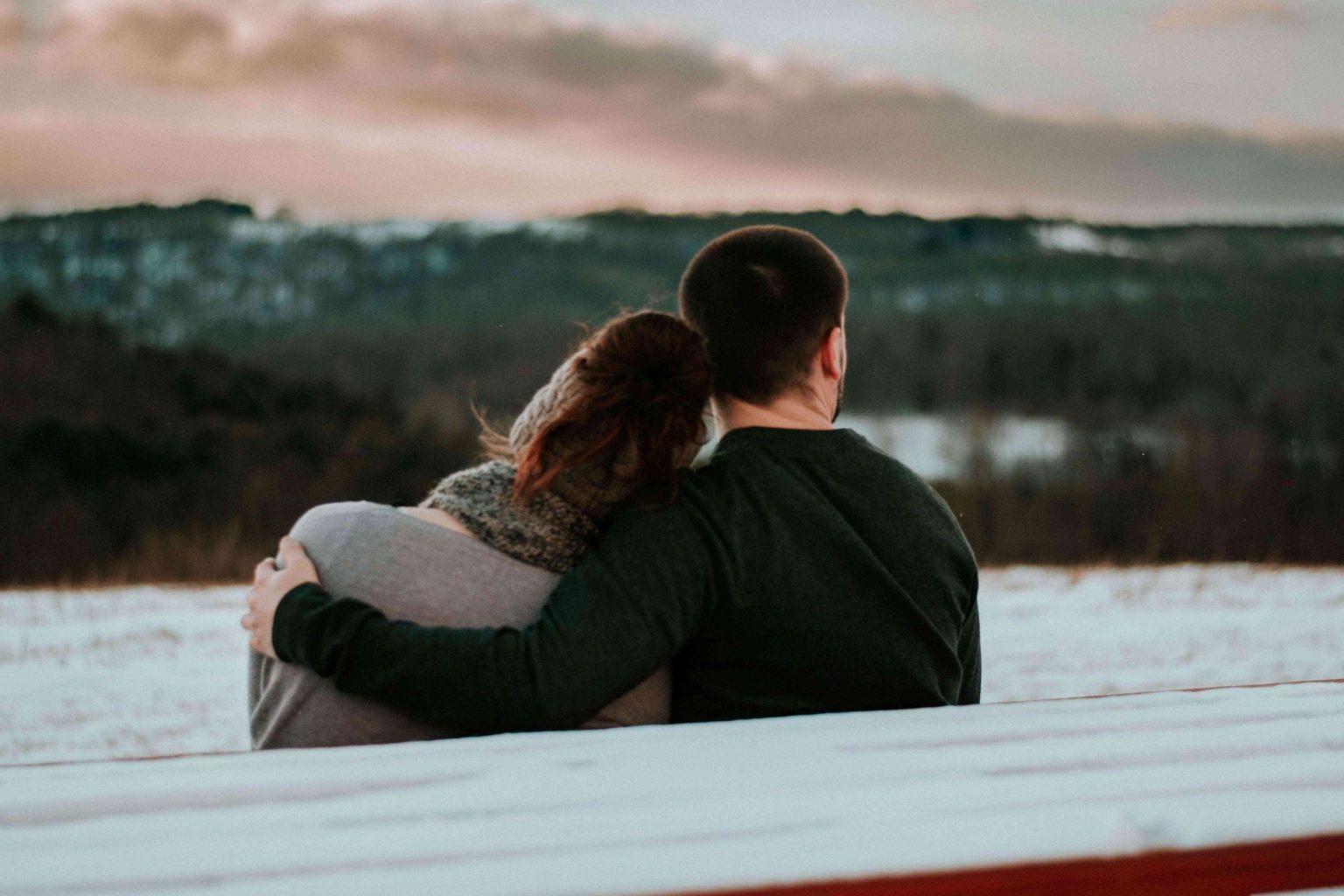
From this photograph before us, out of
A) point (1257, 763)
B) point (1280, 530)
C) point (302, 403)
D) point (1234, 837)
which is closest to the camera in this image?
point (1234, 837)

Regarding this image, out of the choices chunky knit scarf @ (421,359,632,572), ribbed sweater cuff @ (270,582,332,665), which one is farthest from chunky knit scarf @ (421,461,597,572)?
ribbed sweater cuff @ (270,582,332,665)

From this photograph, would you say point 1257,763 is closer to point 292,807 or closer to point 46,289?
point 292,807

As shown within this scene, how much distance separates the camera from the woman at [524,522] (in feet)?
5.13

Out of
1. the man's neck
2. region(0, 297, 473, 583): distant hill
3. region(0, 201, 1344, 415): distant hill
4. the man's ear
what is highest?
the man's ear

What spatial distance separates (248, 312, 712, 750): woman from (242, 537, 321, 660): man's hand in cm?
3

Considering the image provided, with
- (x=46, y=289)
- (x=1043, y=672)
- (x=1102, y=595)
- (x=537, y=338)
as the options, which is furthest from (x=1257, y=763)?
(x=46, y=289)

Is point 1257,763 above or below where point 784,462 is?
below

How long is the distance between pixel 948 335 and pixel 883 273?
794 centimetres

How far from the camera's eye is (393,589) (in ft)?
5.13

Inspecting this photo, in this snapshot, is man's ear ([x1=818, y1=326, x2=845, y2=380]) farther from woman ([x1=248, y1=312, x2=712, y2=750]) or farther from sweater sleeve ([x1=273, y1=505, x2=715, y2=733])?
sweater sleeve ([x1=273, y1=505, x2=715, y2=733])

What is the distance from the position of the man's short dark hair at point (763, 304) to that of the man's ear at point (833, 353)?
0.11ft

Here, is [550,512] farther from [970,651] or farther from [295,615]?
[970,651]

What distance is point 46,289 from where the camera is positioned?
4000cm

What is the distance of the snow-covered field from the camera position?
3.72 metres
